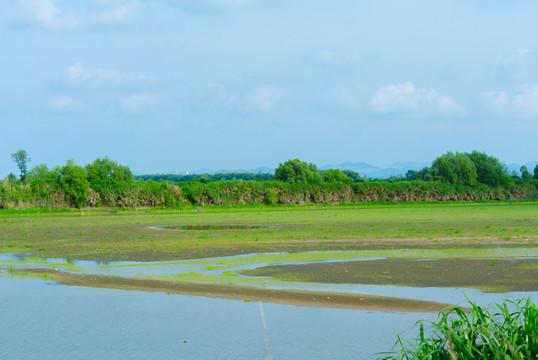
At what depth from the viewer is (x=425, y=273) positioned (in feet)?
60.2

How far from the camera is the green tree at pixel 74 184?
67.1m

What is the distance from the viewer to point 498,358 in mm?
6793

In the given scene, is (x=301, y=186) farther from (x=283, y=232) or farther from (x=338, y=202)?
(x=283, y=232)

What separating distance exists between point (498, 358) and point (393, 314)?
640 centimetres

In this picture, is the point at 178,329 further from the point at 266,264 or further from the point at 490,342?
the point at 266,264

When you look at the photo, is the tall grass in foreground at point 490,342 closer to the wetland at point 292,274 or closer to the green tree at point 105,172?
the wetland at point 292,274

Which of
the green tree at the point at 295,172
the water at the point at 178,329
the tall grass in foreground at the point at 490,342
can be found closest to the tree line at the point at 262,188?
A: the green tree at the point at 295,172

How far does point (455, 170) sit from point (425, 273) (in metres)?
75.8

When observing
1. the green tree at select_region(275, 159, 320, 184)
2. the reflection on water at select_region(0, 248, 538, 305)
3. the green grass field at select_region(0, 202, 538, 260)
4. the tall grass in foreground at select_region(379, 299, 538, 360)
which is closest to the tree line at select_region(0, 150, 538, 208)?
the green tree at select_region(275, 159, 320, 184)

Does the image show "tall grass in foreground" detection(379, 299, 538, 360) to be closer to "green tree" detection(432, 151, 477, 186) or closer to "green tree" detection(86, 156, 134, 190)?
"green tree" detection(86, 156, 134, 190)

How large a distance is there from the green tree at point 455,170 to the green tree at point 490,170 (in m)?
3.03

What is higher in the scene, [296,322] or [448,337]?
[448,337]

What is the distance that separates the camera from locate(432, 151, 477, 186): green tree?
8894 cm

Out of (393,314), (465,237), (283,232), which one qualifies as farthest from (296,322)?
(283,232)
